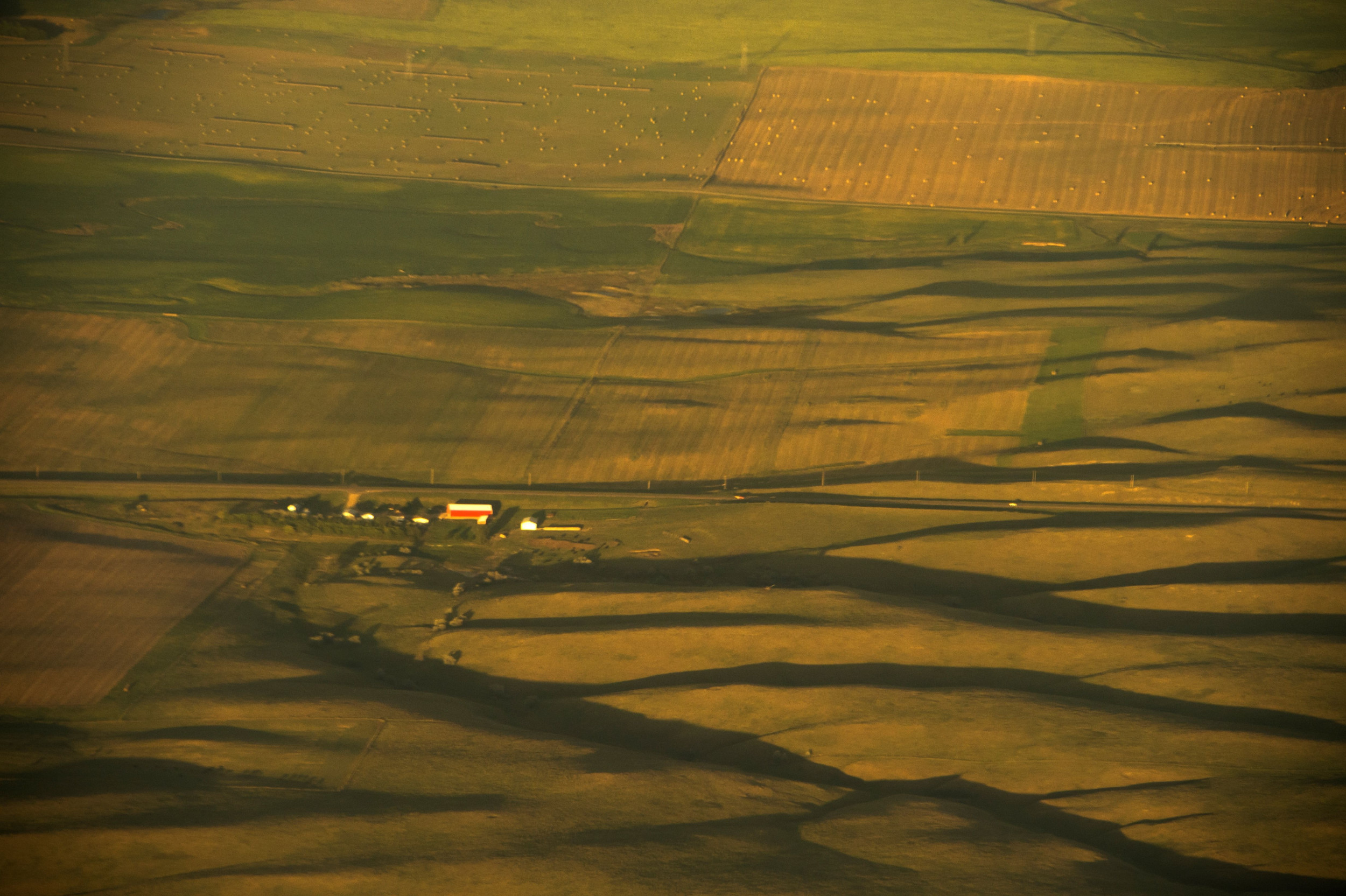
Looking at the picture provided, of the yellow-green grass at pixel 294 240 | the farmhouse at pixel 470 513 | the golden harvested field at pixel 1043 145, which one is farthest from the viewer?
the golden harvested field at pixel 1043 145

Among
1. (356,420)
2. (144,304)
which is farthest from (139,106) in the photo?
(356,420)

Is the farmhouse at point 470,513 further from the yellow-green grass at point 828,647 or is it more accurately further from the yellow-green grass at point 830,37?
the yellow-green grass at point 830,37

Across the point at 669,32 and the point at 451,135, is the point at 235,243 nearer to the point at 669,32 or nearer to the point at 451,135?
the point at 451,135

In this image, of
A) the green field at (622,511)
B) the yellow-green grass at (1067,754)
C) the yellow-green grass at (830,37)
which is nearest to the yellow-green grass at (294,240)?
the green field at (622,511)

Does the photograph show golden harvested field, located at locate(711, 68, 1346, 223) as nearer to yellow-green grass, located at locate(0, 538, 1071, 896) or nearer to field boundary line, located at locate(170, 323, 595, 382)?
field boundary line, located at locate(170, 323, 595, 382)

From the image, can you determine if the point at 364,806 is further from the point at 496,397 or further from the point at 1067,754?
the point at 496,397

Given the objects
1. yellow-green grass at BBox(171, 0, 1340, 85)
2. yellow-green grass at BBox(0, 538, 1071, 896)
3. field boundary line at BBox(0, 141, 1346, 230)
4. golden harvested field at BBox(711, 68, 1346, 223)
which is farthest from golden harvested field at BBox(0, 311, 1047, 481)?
yellow-green grass at BBox(171, 0, 1340, 85)
